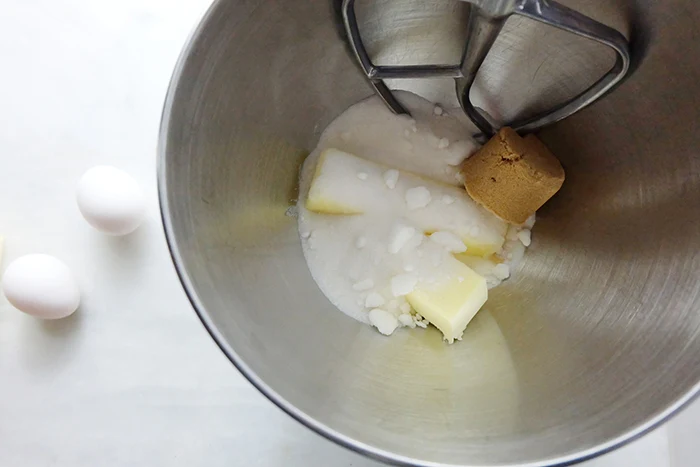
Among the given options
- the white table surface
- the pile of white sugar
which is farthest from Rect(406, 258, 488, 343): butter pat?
the white table surface

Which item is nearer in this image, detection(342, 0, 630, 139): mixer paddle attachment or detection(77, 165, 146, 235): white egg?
detection(342, 0, 630, 139): mixer paddle attachment

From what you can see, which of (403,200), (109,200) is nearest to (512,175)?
(403,200)

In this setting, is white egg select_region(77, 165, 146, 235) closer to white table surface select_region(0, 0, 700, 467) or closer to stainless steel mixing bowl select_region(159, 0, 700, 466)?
→ white table surface select_region(0, 0, 700, 467)

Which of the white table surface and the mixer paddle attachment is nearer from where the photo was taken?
the mixer paddle attachment

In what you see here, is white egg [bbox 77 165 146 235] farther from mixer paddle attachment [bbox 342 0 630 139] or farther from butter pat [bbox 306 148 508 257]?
mixer paddle attachment [bbox 342 0 630 139]

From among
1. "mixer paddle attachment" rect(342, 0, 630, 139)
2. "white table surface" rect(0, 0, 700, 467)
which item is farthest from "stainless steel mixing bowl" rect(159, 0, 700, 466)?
"white table surface" rect(0, 0, 700, 467)

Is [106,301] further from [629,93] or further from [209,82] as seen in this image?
[629,93]

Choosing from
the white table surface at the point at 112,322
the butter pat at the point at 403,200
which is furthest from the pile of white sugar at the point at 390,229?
the white table surface at the point at 112,322

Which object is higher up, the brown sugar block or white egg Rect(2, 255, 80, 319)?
the brown sugar block
